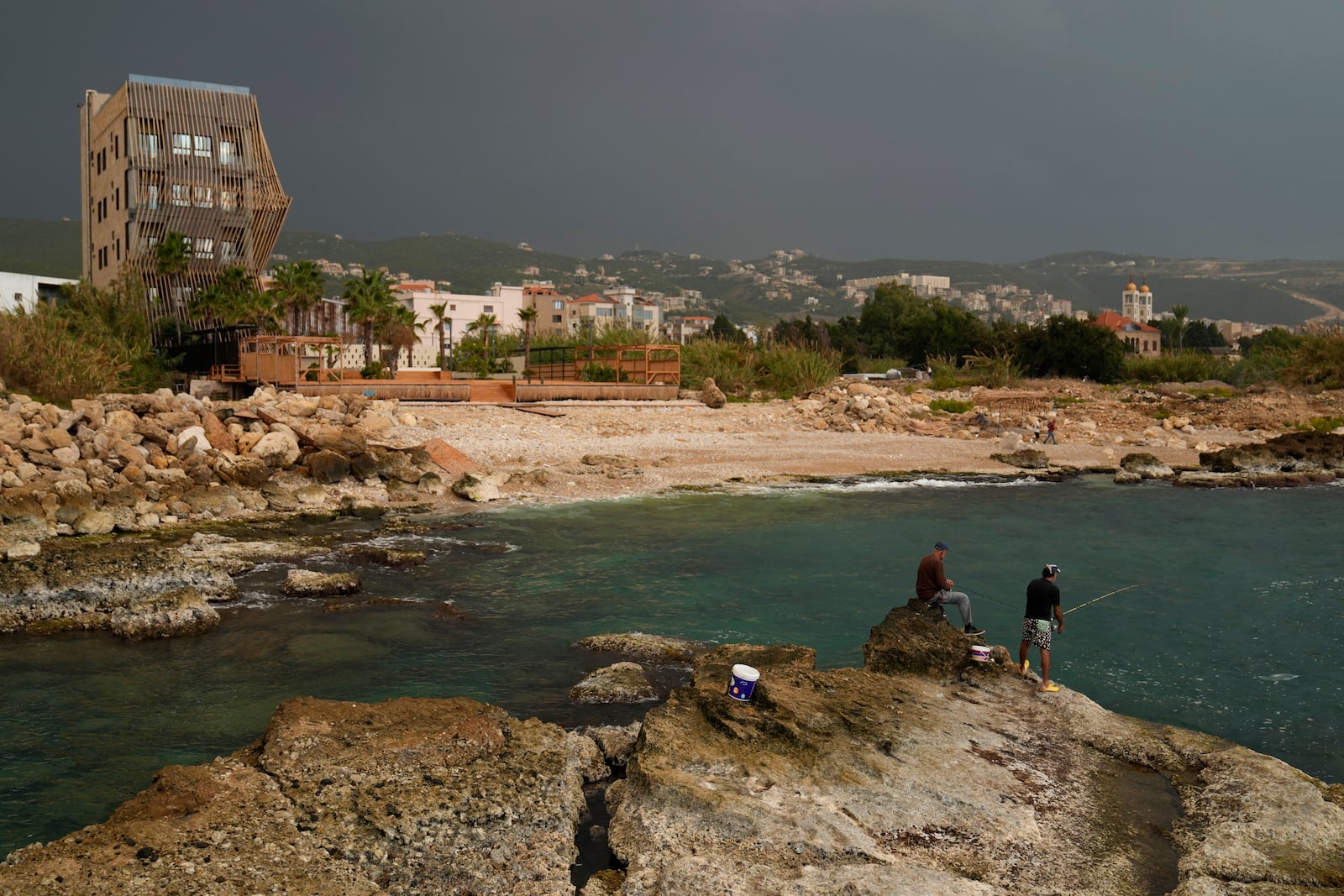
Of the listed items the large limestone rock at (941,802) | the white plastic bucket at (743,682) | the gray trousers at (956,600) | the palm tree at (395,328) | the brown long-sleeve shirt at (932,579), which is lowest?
the large limestone rock at (941,802)

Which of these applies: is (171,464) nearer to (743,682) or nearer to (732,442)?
(732,442)

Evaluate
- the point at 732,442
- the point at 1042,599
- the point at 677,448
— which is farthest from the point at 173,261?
the point at 1042,599

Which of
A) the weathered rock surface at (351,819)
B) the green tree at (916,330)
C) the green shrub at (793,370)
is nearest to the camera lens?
the weathered rock surface at (351,819)

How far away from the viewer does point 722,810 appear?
22.0 ft

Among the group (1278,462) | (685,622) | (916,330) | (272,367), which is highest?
(916,330)

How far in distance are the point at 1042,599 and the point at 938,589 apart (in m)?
1.30

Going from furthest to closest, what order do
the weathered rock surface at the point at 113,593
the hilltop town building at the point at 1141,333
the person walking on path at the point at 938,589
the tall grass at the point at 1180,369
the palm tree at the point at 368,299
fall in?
the hilltop town building at the point at 1141,333
the tall grass at the point at 1180,369
the palm tree at the point at 368,299
the weathered rock surface at the point at 113,593
the person walking on path at the point at 938,589

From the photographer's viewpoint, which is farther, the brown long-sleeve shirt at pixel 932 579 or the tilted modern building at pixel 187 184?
the tilted modern building at pixel 187 184

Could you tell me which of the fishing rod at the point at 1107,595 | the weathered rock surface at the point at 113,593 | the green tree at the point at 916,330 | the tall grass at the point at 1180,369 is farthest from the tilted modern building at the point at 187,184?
the tall grass at the point at 1180,369

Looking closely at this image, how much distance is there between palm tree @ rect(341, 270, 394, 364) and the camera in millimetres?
47031

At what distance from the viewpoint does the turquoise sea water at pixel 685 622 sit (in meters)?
9.46

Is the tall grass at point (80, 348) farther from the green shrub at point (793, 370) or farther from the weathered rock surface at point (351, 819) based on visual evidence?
the weathered rock surface at point (351, 819)

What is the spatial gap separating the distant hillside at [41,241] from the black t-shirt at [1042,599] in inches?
6266

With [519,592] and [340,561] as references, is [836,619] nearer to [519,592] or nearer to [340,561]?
[519,592]
